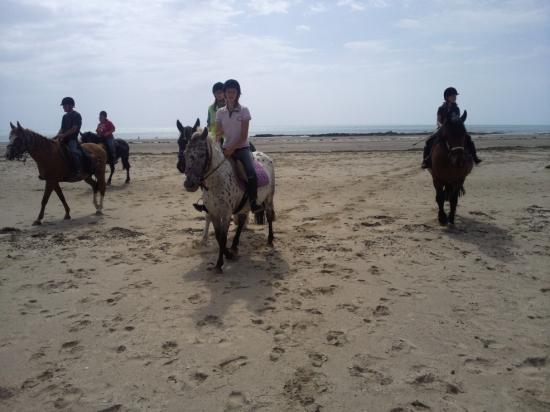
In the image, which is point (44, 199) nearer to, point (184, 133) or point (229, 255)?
point (184, 133)

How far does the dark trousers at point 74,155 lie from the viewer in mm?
9312

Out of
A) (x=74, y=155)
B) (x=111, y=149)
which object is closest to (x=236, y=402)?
(x=74, y=155)

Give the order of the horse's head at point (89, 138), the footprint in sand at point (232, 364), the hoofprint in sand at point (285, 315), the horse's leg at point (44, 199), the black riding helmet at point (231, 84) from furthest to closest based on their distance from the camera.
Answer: the horse's head at point (89, 138) → the horse's leg at point (44, 199) → the black riding helmet at point (231, 84) → the footprint in sand at point (232, 364) → the hoofprint in sand at point (285, 315)

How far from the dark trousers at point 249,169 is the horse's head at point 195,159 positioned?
930 millimetres

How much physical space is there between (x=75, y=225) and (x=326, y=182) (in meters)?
8.51

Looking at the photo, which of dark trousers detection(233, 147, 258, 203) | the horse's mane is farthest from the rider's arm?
the horse's mane

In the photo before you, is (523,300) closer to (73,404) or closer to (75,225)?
(73,404)

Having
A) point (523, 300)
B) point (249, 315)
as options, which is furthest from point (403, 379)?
point (523, 300)

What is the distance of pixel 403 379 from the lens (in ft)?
10.3

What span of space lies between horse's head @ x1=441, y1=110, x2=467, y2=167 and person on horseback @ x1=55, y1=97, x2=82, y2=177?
28.5 feet

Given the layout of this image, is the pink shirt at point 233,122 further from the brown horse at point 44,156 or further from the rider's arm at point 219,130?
the brown horse at point 44,156

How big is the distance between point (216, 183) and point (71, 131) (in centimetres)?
577

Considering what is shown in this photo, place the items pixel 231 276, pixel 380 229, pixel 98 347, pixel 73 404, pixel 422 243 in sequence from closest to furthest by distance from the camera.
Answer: pixel 73 404
pixel 98 347
pixel 231 276
pixel 422 243
pixel 380 229

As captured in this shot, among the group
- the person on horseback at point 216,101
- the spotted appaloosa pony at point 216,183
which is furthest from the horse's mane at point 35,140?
the spotted appaloosa pony at point 216,183
